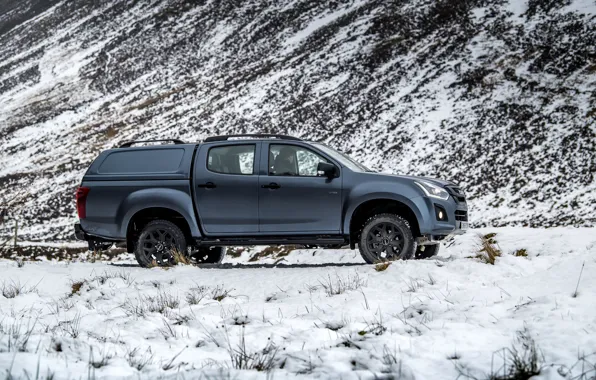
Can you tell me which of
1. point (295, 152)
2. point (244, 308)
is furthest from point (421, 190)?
point (244, 308)

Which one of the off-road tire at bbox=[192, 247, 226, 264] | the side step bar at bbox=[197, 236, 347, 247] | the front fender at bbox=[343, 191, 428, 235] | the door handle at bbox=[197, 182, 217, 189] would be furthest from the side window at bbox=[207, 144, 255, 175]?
the off-road tire at bbox=[192, 247, 226, 264]

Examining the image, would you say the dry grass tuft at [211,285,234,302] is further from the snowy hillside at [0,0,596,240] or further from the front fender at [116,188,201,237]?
the snowy hillside at [0,0,596,240]

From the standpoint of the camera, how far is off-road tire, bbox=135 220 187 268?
9.55 meters

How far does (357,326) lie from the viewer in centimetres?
502

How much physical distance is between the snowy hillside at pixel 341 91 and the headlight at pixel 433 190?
11768 millimetres

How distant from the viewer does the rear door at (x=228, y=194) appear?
9.27 m

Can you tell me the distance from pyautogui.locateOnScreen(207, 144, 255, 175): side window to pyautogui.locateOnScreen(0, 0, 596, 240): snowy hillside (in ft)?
43.4

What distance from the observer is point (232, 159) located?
959 centimetres

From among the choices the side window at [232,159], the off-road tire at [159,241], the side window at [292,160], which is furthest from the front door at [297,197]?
the off-road tire at [159,241]

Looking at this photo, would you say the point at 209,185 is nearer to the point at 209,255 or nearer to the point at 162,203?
the point at 162,203

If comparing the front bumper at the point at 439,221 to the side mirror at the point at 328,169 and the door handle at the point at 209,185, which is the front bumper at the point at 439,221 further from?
the door handle at the point at 209,185

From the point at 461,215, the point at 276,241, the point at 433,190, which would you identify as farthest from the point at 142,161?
the point at 461,215

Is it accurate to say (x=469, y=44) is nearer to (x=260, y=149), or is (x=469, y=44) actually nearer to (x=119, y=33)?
(x=260, y=149)

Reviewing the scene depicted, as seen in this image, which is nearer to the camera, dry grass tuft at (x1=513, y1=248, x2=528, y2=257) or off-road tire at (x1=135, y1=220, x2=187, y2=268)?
dry grass tuft at (x1=513, y1=248, x2=528, y2=257)
